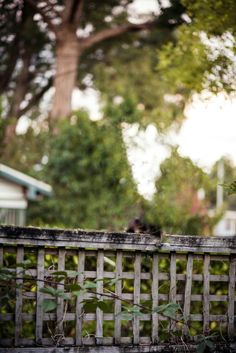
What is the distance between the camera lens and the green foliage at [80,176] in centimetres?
1930

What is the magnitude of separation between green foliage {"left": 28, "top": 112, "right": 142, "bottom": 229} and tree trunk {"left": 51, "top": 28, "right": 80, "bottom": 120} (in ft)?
3.39

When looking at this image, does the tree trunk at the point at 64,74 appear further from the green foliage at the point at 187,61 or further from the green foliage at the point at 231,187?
the green foliage at the point at 231,187

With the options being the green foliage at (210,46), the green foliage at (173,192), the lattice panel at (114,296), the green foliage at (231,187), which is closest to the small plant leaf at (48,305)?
the lattice panel at (114,296)

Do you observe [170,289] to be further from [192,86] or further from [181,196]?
[181,196]

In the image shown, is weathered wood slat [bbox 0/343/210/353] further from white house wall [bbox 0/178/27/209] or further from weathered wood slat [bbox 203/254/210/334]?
white house wall [bbox 0/178/27/209]

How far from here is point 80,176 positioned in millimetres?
19953

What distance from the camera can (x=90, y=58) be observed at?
85.2ft

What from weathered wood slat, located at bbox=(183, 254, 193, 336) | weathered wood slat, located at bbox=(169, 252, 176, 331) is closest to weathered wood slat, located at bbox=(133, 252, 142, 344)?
weathered wood slat, located at bbox=(169, 252, 176, 331)

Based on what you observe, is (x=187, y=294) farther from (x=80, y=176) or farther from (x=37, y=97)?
(x=37, y=97)

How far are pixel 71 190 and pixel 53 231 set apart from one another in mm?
15922

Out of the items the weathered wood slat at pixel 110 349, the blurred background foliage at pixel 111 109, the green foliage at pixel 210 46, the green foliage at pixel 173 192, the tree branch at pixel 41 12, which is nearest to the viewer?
the weathered wood slat at pixel 110 349

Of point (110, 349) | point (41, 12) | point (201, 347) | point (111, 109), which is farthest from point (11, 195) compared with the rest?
point (201, 347)

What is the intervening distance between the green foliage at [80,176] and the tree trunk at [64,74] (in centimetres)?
103

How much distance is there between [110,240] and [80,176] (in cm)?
1565
